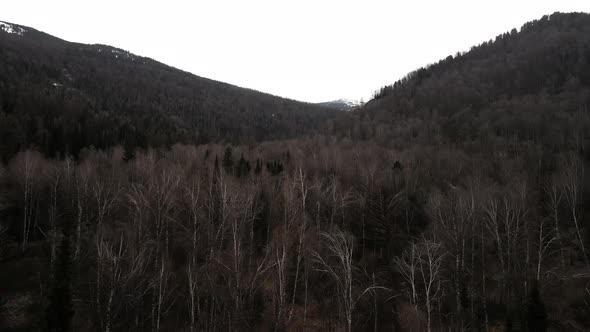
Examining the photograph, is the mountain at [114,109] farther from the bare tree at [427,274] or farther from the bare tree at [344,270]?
the bare tree at [427,274]

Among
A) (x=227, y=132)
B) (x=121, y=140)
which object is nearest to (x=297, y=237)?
(x=121, y=140)

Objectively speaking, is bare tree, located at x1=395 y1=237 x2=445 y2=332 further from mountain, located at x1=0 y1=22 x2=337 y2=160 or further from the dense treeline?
mountain, located at x1=0 y1=22 x2=337 y2=160

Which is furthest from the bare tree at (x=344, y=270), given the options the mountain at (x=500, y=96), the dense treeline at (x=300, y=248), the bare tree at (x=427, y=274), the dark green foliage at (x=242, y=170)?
the mountain at (x=500, y=96)

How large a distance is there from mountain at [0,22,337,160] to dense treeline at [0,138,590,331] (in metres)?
28.8

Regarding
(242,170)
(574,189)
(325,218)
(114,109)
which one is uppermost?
(114,109)

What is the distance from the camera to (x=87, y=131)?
257 ft

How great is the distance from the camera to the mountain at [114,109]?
73.6 metres

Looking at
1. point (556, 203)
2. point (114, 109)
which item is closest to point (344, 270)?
point (556, 203)

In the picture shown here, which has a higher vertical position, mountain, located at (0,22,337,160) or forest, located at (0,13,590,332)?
Answer: mountain, located at (0,22,337,160)

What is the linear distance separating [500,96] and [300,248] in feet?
311

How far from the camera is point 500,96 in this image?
94500 millimetres

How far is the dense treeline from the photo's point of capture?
76.5ft

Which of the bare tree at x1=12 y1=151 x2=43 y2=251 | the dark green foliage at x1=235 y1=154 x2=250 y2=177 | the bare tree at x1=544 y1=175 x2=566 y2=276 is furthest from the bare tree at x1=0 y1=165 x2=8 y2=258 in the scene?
the bare tree at x1=544 y1=175 x2=566 y2=276

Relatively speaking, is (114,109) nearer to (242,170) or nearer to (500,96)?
(242,170)
